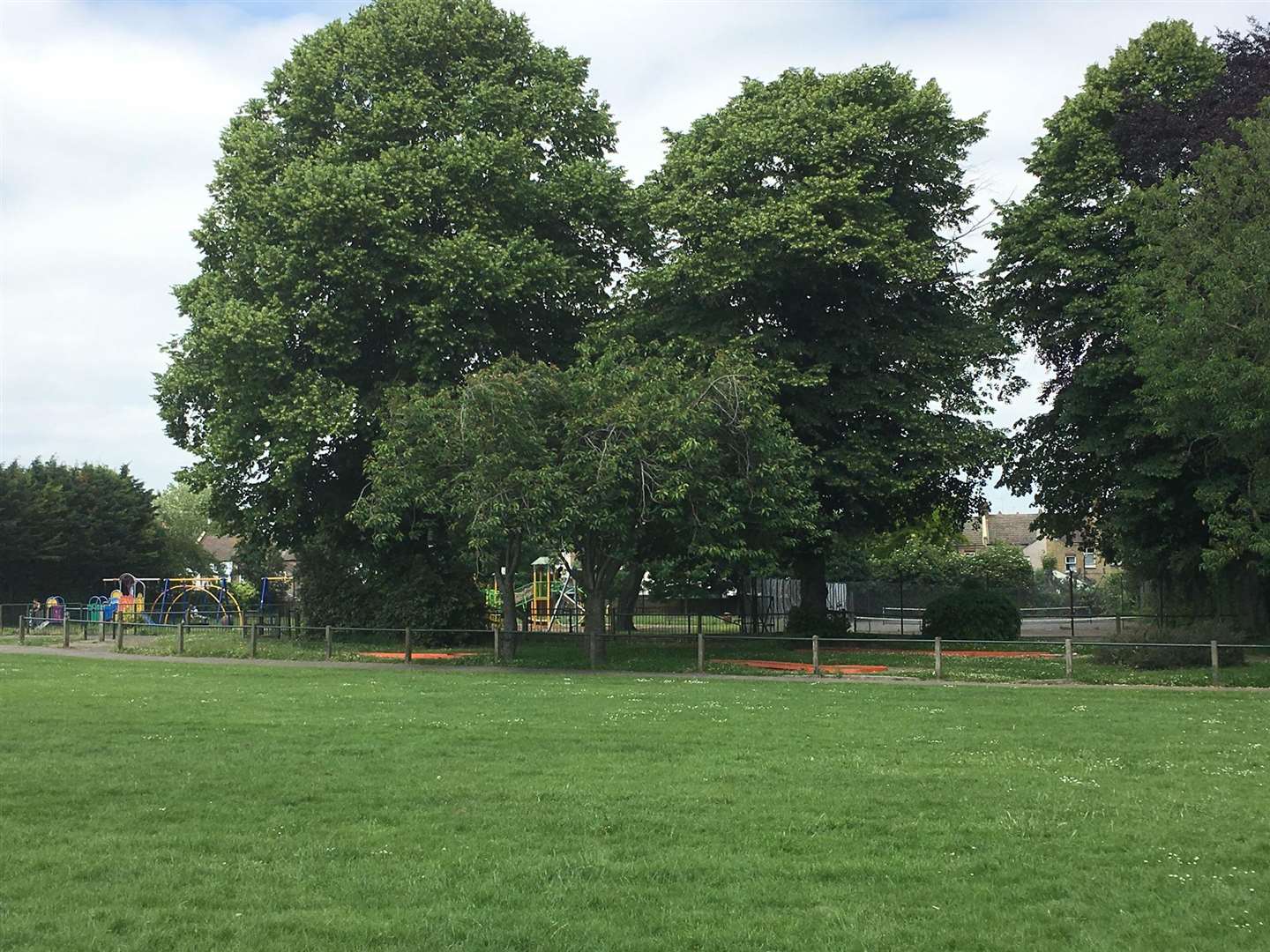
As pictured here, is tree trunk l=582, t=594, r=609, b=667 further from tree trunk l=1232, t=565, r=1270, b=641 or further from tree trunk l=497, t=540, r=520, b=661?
tree trunk l=1232, t=565, r=1270, b=641

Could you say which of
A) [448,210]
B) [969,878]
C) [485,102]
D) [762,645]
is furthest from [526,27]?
[969,878]

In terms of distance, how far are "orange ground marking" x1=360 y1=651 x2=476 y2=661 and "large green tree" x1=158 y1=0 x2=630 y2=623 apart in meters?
3.99

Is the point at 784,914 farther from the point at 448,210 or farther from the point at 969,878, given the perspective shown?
the point at 448,210

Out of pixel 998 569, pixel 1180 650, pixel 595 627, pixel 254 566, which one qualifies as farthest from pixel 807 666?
pixel 254 566

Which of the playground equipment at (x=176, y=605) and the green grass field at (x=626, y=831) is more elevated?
the playground equipment at (x=176, y=605)

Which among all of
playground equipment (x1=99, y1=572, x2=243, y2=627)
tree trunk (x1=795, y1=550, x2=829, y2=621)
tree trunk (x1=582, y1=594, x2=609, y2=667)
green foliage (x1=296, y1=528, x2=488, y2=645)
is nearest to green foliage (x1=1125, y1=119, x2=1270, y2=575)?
tree trunk (x1=795, y1=550, x2=829, y2=621)

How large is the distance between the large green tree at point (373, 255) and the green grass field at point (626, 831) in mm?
17471

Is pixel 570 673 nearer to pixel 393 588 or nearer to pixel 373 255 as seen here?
Answer: pixel 393 588

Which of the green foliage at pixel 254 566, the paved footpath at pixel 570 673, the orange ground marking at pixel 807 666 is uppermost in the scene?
the green foliage at pixel 254 566

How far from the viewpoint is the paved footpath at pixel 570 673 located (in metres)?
23.2

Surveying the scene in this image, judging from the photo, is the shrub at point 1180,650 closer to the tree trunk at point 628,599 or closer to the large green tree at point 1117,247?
the large green tree at point 1117,247

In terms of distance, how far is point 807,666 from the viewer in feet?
90.5

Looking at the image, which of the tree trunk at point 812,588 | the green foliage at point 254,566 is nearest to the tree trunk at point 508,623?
the tree trunk at point 812,588

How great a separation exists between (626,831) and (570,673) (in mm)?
17870
